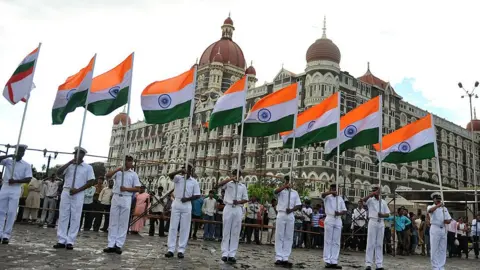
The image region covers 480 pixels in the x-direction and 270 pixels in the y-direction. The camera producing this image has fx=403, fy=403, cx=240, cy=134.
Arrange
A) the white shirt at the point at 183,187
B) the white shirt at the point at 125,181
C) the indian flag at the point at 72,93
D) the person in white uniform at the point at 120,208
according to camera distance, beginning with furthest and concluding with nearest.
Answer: the indian flag at the point at 72,93 < the white shirt at the point at 183,187 < the white shirt at the point at 125,181 < the person in white uniform at the point at 120,208

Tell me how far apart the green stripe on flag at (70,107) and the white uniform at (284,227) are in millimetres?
4915

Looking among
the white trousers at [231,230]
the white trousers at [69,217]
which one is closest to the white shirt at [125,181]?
the white trousers at [69,217]

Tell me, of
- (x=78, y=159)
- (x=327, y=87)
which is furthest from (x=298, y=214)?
(x=327, y=87)

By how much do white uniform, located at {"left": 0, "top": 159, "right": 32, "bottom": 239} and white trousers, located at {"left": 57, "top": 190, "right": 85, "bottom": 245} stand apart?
3.29 ft

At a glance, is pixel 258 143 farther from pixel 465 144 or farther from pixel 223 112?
pixel 223 112

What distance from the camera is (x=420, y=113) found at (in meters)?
52.9

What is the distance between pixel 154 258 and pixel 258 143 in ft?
133

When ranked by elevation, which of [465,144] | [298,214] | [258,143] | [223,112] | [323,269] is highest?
[465,144]

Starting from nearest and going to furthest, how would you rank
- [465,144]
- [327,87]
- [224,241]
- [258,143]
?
1. [224,241]
2. [327,87]
3. [258,143]
4. [465,144]

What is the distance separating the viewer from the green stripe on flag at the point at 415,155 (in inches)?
388

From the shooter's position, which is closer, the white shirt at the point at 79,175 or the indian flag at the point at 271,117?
the white shirt at the point at 79,175

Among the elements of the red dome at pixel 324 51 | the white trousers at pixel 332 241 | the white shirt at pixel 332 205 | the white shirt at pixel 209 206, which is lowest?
the white trousers at pixel 332 241

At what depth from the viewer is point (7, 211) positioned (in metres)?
7.82

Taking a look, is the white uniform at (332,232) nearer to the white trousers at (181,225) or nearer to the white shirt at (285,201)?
the white shirt at (285,201)
